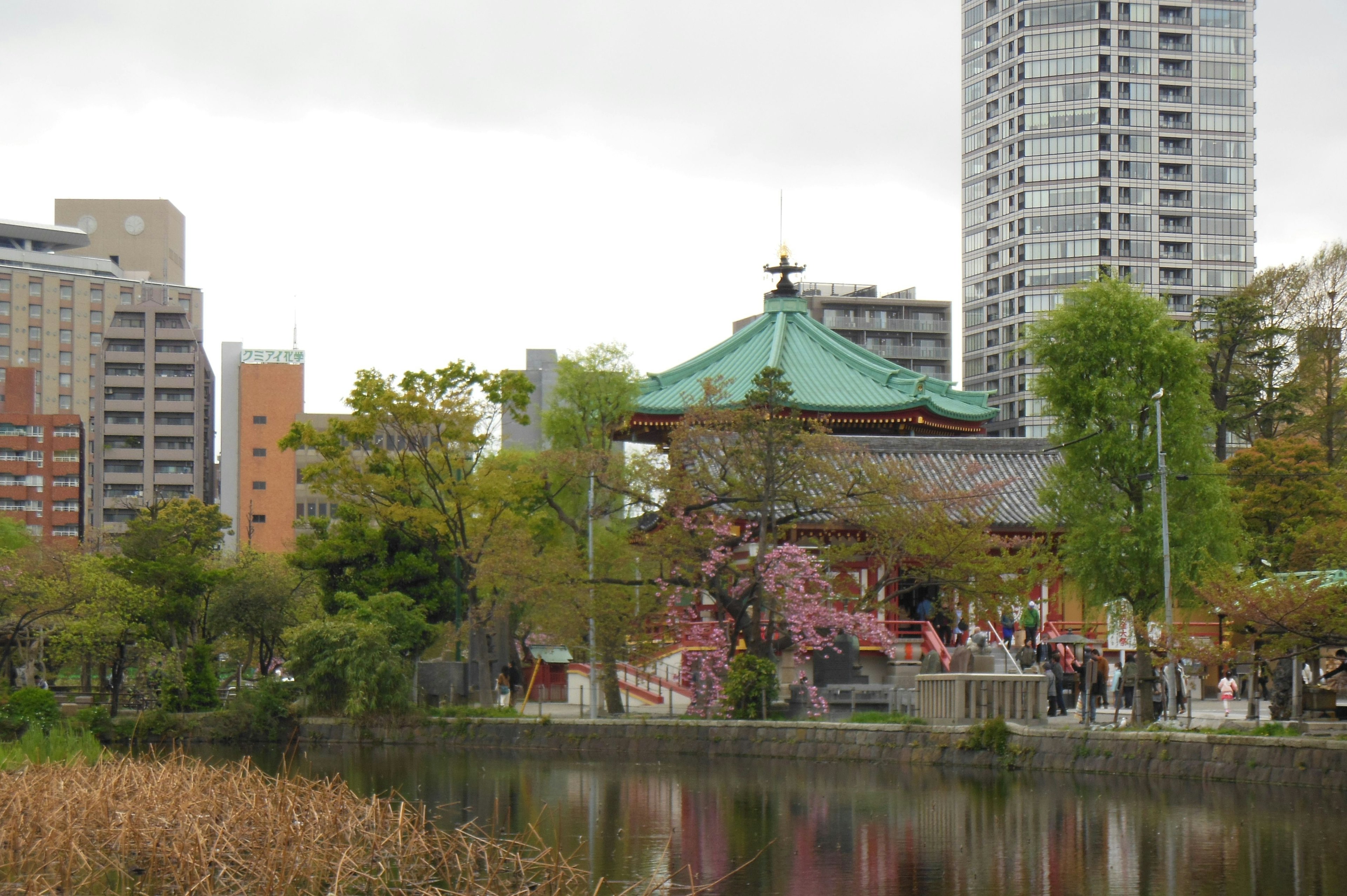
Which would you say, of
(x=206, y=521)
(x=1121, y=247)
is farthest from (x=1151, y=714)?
(x=1121, y=247)

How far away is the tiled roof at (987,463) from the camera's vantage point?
160 ft

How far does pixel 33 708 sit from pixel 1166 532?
2851cm

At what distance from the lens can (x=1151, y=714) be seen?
33500 millimetres

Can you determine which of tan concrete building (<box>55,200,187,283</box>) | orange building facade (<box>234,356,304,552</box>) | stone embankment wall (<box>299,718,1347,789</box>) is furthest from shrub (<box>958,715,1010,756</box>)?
tan concrete building (<box>55,200,187,283</box>)

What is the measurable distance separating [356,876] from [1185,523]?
23602 mm

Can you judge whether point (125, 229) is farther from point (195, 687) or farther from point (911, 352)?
point (195, 687)

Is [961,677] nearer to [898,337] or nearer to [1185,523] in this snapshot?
[1185,523]

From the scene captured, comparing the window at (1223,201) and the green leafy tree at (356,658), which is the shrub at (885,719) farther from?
the window at (1223,201)

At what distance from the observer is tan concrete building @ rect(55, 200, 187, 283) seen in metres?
134

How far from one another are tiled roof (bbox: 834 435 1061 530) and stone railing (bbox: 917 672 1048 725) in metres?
13.5

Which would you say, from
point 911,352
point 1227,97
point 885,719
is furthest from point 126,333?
point 885,719

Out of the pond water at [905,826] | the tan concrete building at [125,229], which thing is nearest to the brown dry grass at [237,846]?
the pond water at [905,826]

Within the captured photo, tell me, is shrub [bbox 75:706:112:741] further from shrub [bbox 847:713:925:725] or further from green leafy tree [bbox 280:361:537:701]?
shrub [bbox 847:713:925:725]

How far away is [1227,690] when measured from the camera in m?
37.6
